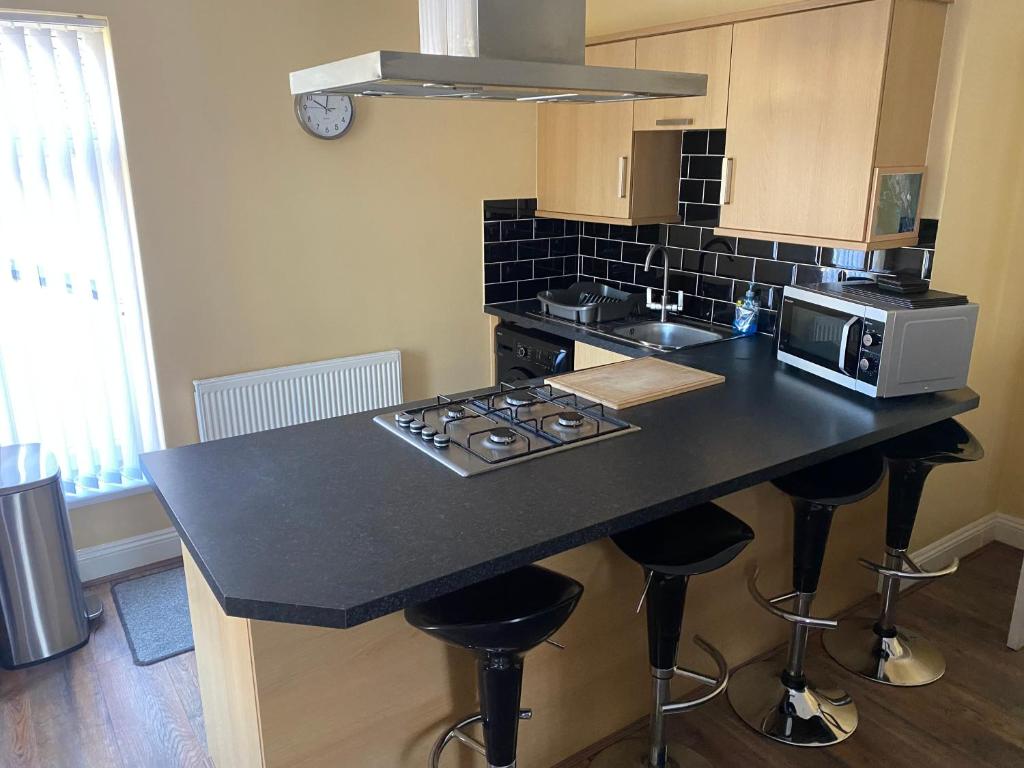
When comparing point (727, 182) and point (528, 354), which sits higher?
point (727, 182)

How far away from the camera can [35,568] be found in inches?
111

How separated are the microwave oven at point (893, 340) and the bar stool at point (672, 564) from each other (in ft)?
2.61

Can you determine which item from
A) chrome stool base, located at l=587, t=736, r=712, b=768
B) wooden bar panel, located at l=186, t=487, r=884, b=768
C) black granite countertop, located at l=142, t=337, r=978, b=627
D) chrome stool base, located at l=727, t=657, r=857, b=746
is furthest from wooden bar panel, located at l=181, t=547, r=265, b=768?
chrome stool base, located at l=727, t=657, r=857, b=746

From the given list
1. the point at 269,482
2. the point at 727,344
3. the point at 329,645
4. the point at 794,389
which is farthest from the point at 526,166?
the point at 329,645

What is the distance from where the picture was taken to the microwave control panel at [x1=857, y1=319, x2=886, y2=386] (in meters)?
2.43

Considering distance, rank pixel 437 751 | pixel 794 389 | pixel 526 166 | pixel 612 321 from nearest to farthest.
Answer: pixel 437 751, pixel 794 389, pixel 612 321, pixel 526 166

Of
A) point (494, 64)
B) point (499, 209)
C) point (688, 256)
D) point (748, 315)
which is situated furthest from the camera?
point (499, 209)

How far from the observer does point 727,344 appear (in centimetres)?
328

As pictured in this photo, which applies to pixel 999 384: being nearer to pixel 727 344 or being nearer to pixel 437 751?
pixel 727 344

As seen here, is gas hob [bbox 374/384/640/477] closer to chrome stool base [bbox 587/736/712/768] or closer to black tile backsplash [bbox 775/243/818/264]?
chrome stool base [bbox 587/736/712/768]

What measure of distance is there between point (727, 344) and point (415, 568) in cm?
214

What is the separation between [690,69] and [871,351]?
4.72 feet

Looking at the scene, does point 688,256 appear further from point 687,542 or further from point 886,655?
point 687,542

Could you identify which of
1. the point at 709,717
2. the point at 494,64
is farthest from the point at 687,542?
the point at 494,64
